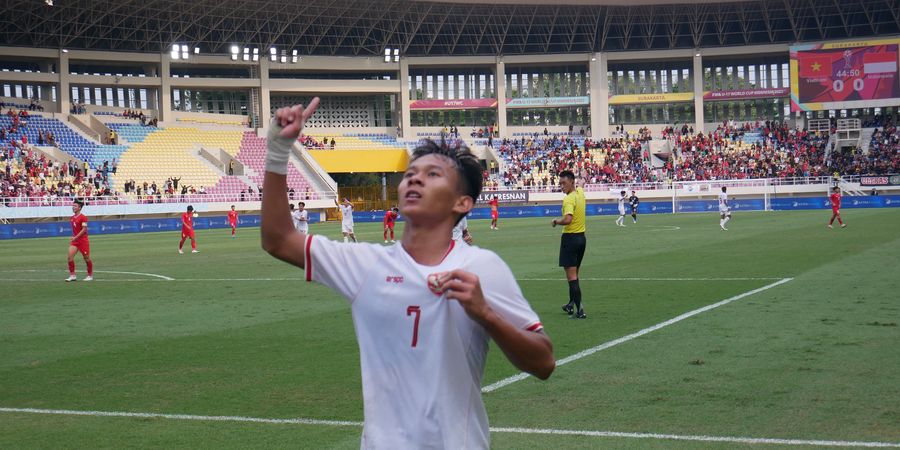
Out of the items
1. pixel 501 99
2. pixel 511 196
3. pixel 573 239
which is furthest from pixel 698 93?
pixel 573 239

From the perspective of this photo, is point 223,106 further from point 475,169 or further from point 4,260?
point 475,169

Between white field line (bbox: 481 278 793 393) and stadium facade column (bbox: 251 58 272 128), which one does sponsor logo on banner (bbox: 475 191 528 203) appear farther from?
white field line (bbox: 481 278 793 393)

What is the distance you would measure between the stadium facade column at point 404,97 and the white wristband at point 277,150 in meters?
86.6

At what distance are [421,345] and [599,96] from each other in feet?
297

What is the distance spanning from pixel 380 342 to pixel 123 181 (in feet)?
216

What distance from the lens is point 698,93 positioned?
300ft

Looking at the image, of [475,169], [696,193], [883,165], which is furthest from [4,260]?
[883,165]

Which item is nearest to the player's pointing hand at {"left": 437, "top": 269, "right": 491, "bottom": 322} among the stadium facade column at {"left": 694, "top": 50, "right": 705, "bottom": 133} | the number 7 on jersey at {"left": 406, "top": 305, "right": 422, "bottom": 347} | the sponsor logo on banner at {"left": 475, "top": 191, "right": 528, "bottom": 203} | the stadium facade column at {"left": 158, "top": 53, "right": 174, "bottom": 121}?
the number 7 on jersey at {"left": 406, "top": 305, "right": 422, "bottom": 347}

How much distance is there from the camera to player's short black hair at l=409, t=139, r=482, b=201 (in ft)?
12.5

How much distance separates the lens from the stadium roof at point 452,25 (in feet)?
250

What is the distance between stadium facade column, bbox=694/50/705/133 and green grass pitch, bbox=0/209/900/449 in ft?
226

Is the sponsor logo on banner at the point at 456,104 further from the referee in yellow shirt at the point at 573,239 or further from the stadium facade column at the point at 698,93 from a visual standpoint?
the referee in yellow shirt at the point at 573,239

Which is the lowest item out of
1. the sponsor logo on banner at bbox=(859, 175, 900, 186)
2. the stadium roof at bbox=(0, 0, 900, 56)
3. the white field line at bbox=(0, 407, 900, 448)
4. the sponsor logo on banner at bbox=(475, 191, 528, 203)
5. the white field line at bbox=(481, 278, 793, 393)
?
the white field line at bbox=(481, 278, 793, 393)

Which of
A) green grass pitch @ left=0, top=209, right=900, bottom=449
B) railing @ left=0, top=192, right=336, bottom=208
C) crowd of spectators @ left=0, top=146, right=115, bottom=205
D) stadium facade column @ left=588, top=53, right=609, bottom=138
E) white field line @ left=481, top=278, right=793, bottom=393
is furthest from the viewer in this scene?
stadium facade column @ left=588, top=53, right=609, bottom=138
